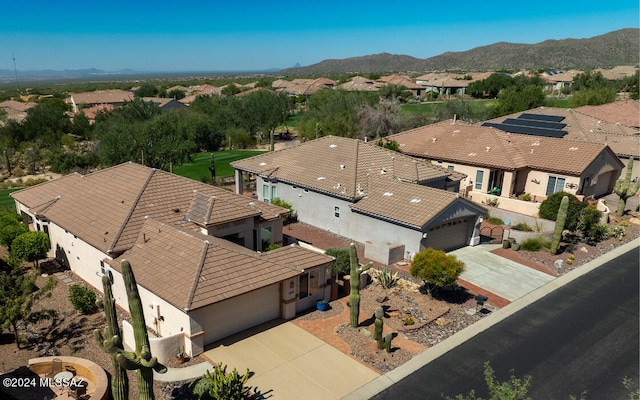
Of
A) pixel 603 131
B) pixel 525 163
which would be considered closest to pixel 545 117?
pixel 603 131

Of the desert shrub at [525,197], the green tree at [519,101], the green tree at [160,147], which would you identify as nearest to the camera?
the desert shrub at [525,197]

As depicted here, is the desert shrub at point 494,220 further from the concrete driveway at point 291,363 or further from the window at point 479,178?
the concrete driveway at point 291,363

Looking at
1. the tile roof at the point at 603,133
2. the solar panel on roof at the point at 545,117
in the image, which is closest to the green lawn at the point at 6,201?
the tile roof at the point at 603,133

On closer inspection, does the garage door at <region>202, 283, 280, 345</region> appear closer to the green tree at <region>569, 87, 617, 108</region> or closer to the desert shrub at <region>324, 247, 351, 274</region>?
the desert shrub at <region>324, 247, 351, 274</region>

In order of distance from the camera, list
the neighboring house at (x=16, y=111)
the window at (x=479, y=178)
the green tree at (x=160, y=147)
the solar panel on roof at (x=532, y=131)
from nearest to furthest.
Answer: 1. the window at (x=479, y=178)
2. the green tree at (x=160, y=147)
3. the solar panel on roof at (x=532, y=131)
4. the neighboring house at (x=16, y=111)

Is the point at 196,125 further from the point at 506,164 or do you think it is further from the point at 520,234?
the point at 520,234

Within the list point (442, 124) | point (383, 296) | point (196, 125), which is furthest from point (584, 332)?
point (196, 125)
